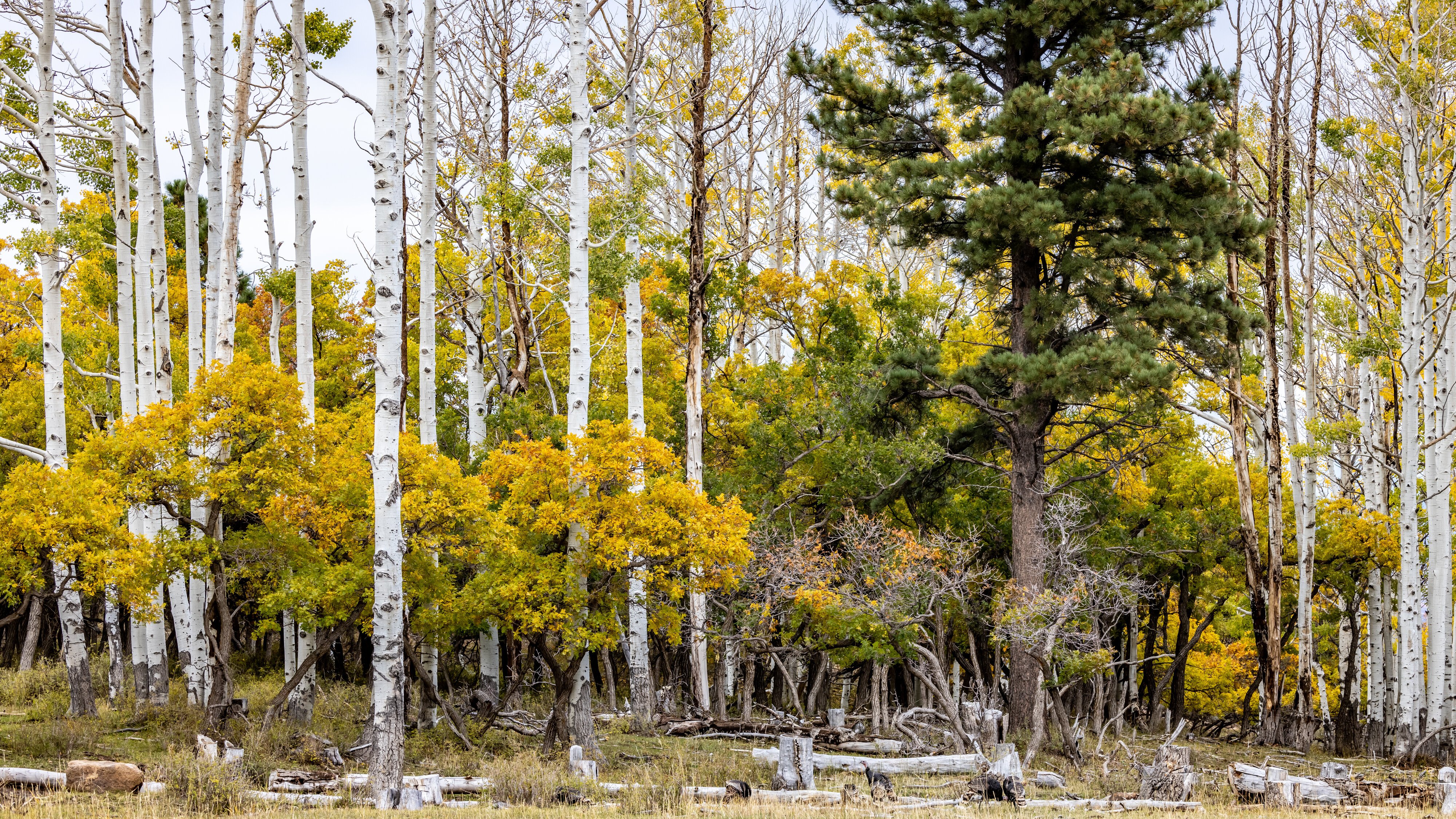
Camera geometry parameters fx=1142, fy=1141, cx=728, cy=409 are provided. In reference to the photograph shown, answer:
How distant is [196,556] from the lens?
1482 cm

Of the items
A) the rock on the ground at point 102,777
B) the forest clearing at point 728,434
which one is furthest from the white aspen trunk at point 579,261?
the rock on the ground at point 102,777

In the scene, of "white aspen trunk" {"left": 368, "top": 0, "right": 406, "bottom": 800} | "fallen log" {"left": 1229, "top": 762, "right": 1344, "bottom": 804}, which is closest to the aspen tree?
"white aspen trunk" {"left": 368, "top": 0, "right": 406, "bottom": 800}

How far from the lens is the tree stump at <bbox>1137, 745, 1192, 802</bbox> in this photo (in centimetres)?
1255

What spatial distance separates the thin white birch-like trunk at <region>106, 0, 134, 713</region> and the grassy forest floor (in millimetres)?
1056

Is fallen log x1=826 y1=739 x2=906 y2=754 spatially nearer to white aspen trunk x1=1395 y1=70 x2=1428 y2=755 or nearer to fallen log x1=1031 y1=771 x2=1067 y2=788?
fallen log x1=1031 y1=771 x2=1067 y2=788

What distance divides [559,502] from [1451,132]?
1886 cm

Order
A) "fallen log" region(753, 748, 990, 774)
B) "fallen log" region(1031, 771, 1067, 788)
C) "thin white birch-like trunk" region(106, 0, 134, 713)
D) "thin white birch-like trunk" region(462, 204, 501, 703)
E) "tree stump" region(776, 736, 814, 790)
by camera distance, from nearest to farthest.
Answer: "tree stump" region(776, 736, 814, 790) < "fallen log" region(1031, 771, 1067, 788) < "fallen log" region(753, 748, 990, 774) < "thin white birch-like trunk" region(106, 0, 134, 713) < "thin white birch-like trunk" region(462, 204, 501, 703)

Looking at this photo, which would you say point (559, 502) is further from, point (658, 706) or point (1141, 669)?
point (1141, 669)

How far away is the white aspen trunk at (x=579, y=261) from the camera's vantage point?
54.0 feet

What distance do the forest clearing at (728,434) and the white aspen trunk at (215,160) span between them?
116 mm

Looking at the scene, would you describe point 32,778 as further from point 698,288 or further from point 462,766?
point 698,288

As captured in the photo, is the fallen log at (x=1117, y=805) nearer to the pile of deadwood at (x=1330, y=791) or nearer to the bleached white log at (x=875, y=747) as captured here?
the pile of deadwood at (x=1330, y=791)

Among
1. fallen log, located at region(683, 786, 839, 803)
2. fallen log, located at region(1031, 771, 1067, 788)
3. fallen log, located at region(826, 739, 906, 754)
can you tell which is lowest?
fallen log, located at region(826, 739, 906, 754)

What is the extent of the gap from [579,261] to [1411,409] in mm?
14495
